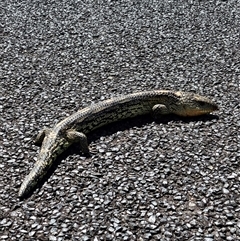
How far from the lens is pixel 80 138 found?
7.77 metres

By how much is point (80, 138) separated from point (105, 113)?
90 cm

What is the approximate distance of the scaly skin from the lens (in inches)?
291

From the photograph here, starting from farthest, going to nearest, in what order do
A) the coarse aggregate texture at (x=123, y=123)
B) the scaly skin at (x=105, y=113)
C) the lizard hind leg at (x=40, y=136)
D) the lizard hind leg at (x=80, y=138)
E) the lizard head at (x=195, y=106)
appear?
the lizard head at (x=195, y=106), the lizard hind leg at (x=40, y=136), the lizard hind leg at (x=80, y=138), the scaly skin at (x=105, y=113), the coarse aggregate texture at (x=123, y=123)

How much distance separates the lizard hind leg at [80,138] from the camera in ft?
25.4

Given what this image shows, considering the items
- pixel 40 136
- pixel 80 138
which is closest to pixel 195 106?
pixel 80 138

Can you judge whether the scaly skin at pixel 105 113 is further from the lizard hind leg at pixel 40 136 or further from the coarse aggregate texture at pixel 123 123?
the coarse aggregate texture at pixel 123 123

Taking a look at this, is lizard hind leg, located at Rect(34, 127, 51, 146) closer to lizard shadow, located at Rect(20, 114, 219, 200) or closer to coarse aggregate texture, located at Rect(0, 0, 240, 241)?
coarse aggregate texture, located at Rect(0, 0, 240, 241)

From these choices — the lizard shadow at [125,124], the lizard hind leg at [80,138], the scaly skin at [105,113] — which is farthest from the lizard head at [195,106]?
the lizard hind leg at [80,138]

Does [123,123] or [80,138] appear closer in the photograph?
[80,138]

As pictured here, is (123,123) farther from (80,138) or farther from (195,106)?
(195,106)

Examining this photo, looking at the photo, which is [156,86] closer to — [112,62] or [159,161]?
[112,62]

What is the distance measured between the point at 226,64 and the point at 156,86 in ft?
6.74

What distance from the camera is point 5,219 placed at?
6371 millimetres

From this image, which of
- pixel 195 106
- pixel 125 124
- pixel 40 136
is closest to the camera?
pixel 40 136
